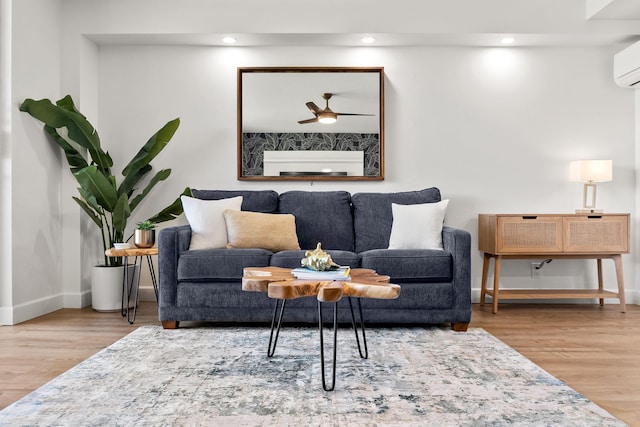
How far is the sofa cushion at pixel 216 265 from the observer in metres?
3.23

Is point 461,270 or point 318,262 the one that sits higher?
point 318,262

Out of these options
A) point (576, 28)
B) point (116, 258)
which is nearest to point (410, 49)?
point (576, 28)

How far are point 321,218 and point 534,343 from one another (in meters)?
1.75

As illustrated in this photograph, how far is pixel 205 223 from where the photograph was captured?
3582 millimetres

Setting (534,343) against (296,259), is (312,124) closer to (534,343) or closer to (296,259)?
(296,259)

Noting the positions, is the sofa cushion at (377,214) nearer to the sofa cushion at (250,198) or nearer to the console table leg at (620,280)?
the sofa cushion at (250,198)

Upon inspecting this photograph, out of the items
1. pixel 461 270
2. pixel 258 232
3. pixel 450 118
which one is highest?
pixel 450 118

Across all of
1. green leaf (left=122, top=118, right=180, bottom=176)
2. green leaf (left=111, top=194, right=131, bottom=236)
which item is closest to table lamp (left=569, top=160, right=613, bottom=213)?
green leaf (left=122, top=118, right=180, bottom=176)

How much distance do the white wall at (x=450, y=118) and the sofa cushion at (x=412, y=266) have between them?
1238 millimetres

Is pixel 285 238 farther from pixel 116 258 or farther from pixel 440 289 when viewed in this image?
pixel 116 258

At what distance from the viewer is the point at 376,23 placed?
415 centimetres

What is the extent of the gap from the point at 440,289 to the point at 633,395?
50.9 inches

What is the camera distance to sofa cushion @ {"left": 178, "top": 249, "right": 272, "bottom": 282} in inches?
127

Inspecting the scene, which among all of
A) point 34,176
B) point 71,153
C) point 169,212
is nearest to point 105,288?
point 169,212
